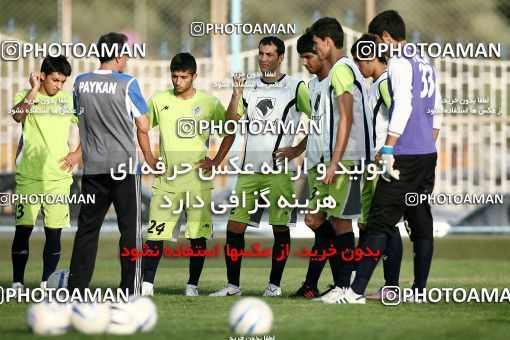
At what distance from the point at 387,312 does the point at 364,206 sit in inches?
48.6

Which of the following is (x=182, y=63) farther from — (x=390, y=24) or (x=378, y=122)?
(x=390, y=24)

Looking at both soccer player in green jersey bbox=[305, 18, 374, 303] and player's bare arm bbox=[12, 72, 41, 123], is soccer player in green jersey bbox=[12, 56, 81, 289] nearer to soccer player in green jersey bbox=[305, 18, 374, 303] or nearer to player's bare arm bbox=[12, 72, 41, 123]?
player's bare arm bbox=[12, 72, 41, 123]

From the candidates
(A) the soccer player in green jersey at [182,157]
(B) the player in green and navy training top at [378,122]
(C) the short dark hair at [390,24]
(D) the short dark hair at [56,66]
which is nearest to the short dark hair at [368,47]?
(B) the player in green and navy training top at [378,122]

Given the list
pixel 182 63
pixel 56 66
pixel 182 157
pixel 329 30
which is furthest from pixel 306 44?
pixel 56 66

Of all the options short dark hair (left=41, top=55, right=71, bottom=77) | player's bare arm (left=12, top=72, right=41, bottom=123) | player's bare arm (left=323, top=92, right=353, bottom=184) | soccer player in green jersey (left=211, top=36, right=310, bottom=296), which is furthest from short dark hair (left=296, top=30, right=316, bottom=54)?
player's bare arm (left=12, top=72, right=41, bottom=123)

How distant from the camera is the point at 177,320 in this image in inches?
340

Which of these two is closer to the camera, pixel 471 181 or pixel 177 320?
pixel 177 320

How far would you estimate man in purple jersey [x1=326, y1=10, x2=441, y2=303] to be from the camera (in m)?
9.22

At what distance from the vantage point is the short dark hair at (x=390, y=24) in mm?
9320

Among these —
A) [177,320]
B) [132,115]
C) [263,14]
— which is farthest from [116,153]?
[263,14]

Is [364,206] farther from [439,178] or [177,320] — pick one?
[439,178]

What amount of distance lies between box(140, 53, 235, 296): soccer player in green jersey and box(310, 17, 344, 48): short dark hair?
1041 millimetres

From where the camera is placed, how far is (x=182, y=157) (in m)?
10.5

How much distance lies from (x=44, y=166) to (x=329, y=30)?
2577 millimetres
